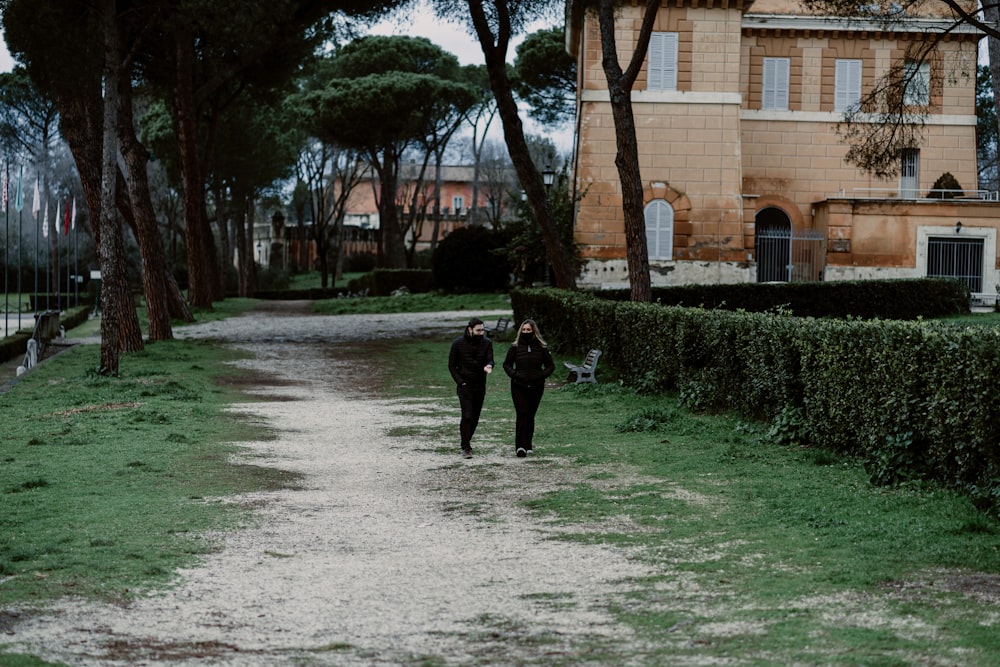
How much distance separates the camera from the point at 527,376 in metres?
12.2

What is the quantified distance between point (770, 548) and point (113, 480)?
5.54 meters

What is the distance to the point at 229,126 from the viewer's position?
4703cm

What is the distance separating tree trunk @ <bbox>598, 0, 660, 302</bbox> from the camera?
21.0 meters

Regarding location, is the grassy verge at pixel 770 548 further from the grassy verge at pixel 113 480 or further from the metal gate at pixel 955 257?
the metal gate at pixel 955 257

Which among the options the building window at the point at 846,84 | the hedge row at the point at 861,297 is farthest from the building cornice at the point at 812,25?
the hedge row at the point at 861,297

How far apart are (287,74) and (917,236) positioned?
18.7 meters

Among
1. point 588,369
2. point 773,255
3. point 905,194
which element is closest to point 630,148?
point 588,369

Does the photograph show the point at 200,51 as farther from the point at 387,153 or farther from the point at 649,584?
the point at 649,584

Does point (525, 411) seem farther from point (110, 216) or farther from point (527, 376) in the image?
point (110, 216)

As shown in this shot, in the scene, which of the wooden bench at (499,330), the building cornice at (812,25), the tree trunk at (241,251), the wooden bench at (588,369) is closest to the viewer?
the wooden bench at (588,369)

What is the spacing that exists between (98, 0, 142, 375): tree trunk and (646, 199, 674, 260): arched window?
692 inches

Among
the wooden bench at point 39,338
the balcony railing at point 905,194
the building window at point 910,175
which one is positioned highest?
the building window at point 910,175

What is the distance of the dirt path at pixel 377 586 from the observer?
554 cm

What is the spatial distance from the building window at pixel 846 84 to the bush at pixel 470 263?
1160 centimetres
